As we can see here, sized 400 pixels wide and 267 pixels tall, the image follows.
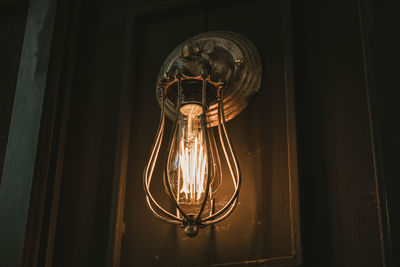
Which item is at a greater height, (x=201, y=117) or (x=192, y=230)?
(x=201, y=117)

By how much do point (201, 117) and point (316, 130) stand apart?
0.87 feet

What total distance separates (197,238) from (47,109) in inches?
22.0

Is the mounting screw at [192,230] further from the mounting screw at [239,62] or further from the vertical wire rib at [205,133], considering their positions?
the mounting screw at [239,62]

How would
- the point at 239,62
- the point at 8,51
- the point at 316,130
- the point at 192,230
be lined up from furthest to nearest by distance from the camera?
the point at 8,51 → the point at 239,62 → the point at 316,130 → the point at 192,230

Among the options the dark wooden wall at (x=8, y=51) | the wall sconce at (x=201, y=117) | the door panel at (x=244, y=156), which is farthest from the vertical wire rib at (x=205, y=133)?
the dark wooden wall at (x=8, y=51)

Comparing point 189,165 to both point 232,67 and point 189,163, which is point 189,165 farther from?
point 232,67

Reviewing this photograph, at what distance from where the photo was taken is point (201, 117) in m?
1.18

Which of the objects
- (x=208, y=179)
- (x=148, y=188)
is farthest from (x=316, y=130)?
(x=148, y=188)

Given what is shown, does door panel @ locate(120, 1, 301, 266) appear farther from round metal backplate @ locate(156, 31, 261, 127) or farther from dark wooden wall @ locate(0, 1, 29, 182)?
dark wooden wall @ locate(0, 1, 29, 182)

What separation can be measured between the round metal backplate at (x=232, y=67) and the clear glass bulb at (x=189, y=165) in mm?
123

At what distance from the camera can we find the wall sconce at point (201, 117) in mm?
1141

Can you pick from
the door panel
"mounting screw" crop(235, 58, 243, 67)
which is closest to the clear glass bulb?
the door panel

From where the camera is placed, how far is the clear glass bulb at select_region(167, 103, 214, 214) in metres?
1.14

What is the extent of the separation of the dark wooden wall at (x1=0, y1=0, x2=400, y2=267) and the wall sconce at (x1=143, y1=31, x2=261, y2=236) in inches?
5.8
